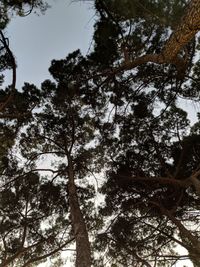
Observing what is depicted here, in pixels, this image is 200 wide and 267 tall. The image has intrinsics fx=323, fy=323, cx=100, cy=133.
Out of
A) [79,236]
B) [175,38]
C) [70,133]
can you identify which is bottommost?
[79,236]

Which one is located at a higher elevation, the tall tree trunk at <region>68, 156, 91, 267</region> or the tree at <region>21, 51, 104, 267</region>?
the tree at <region>21, 51, 104, 267</region>

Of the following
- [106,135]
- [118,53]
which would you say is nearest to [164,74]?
[118,53]

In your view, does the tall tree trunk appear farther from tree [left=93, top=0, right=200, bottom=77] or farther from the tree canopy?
tree [left=93, top=0, right=200, bottom=77]

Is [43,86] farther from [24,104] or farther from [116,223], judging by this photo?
[116,223]

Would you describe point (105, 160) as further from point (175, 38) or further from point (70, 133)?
point (175, 38)

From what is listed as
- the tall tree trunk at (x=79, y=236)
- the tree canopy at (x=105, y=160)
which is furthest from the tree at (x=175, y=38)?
the tall tree trunk at (x=79, y=236)

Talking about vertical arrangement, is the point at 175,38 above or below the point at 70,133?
below

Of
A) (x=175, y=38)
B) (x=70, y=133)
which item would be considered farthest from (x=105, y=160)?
(x=175, y=38)

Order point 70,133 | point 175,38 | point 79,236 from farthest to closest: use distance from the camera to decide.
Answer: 1. point 70,133
2. point 79,236
3. point 175,38

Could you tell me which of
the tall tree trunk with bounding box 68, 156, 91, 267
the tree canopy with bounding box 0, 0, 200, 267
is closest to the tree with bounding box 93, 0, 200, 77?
the tree canopy with bounding box 0, 0, 200, 267

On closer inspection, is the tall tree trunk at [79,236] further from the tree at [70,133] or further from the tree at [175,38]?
the tree at [175,38]

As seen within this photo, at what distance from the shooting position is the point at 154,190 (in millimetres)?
8289

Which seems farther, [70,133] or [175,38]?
[70,133]

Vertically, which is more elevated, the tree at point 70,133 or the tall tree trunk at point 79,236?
the tree at point 70,133
